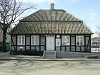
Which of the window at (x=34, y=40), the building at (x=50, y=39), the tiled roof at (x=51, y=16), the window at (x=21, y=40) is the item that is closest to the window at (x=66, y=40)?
the building at (x=50, y=39)

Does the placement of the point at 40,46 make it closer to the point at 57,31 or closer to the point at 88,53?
the point at 57,31

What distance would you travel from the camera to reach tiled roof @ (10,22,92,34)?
33.9 metres

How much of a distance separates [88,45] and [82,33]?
212cm

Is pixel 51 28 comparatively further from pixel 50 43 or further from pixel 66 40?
pixel 66 40

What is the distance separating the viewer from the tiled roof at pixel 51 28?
3391 cm

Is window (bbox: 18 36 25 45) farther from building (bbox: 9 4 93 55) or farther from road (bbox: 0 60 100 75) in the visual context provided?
road (bbox: 0 60 100 75)

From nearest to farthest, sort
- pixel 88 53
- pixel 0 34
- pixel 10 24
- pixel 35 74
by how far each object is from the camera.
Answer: pixel 35 74, pixel 88 53, pixel 10 24, pixel 0 34

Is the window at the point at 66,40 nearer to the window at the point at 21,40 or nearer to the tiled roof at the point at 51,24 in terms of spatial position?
the tiled roof at the point at 51,24

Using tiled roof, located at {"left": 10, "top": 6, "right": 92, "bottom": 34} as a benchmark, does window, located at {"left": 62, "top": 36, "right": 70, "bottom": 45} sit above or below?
below

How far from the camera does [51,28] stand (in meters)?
34.9

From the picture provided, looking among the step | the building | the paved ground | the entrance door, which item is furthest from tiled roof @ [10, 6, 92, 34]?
the paved ground

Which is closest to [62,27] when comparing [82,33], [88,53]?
[82,33]

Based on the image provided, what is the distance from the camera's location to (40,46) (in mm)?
33938

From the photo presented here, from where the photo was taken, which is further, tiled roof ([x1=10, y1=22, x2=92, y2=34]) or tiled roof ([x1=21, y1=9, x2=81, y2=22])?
tiled roof ([x1=21, y1=9, x2=81, y2=22])
